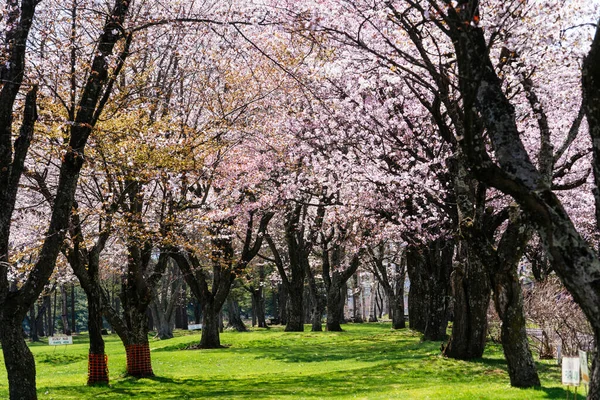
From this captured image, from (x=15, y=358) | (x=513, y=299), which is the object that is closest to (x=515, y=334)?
(x=513, y=299)

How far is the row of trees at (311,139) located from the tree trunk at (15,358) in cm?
2

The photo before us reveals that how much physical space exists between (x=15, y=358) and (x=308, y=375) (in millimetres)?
11746

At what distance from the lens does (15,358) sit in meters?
10.6

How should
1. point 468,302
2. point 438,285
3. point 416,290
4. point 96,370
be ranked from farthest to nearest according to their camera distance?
point 416,290
point 438,285
point 96,370
point 468,302

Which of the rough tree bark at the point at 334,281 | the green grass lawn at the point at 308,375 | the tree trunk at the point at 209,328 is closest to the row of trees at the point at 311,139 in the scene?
the tree trunk at the point at 209,328

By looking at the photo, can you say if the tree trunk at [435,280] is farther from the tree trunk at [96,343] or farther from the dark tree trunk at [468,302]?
the tree trunk at [96,343]

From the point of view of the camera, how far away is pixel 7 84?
34.3 feet

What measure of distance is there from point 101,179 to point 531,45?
47.4 feet

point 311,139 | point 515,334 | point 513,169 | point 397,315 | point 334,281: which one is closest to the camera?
point 513,169

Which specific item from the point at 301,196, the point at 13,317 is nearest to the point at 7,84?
Answer: the point at 13,317

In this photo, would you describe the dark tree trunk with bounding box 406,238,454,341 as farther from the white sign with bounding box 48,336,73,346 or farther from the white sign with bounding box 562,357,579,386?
the white sign with bounding box 562,357,579,386

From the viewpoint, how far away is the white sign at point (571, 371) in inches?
356

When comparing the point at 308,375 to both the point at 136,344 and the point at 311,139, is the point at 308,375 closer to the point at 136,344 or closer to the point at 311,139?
the point at 136,344

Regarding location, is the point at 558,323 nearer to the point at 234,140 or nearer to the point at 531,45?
the point at 531,45
